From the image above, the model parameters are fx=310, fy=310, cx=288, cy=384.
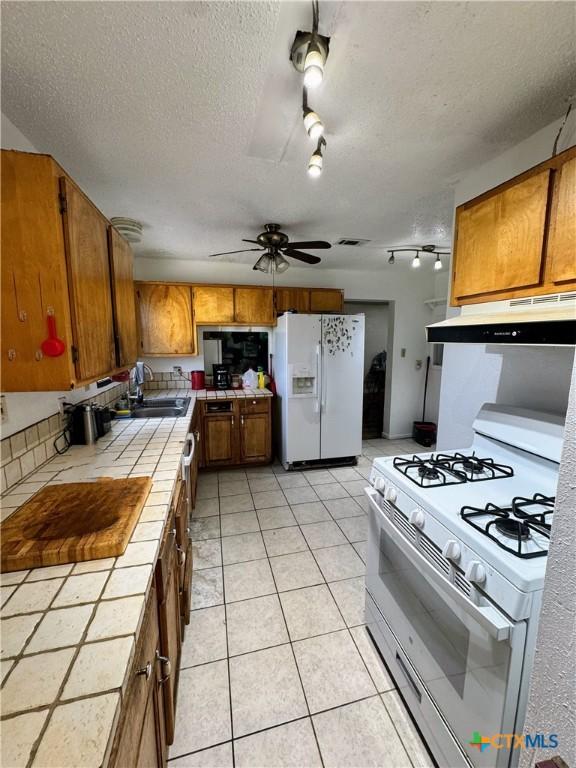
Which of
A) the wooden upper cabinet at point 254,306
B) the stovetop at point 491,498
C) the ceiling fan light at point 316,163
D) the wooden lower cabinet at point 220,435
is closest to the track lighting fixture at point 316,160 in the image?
the ceiling fan light at point 316,163

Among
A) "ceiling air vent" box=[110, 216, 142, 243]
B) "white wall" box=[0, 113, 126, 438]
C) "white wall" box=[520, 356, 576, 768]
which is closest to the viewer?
"white wall" box=[520, 356, 576, 768]

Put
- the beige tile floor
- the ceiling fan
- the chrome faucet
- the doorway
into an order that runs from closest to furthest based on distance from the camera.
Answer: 1. the beige tile floor
2. the ceiling fan
3. the chrome faucet
4. the doorway

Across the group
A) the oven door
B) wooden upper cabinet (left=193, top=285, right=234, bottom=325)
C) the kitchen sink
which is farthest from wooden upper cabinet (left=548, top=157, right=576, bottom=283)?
wooden upper cabinet (left=193, top=285, right=234, bottom=325)

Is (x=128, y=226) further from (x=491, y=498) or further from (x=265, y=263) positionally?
(x=491, y=498)

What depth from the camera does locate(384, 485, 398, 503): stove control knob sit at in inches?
51.9

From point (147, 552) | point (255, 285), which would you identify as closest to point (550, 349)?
point (147, 552)

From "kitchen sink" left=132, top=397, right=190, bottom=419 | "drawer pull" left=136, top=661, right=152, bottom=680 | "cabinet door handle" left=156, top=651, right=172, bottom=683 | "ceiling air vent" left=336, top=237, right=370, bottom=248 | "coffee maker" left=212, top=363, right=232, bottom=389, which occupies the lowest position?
"cabinet door handle" left=156, top=651, right=172, bottom=683

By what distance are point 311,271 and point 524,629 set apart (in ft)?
12.9

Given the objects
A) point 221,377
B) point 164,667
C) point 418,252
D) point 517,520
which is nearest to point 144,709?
point 164,667

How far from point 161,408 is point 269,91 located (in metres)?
2.45

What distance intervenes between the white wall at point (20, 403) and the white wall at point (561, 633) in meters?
1.77

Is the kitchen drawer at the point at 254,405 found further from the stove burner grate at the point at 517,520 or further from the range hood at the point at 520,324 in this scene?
the stove burner grate at the point at 517,520

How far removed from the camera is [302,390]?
137 inches

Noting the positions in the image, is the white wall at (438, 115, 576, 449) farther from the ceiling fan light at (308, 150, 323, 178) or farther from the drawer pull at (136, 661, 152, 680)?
the drawer pull at (136, 661, 152, 680)
